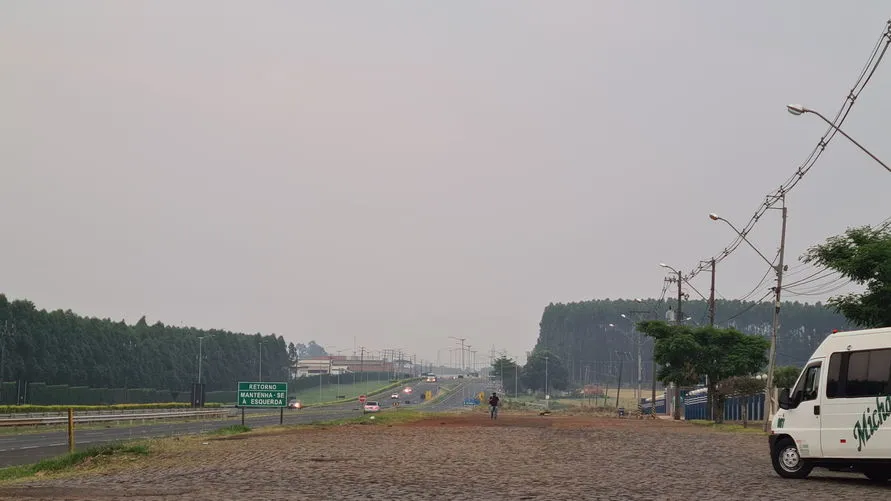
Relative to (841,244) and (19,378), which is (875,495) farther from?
(19,378)

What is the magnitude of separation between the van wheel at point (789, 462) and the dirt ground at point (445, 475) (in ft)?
1.40

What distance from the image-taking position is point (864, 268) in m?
36.2

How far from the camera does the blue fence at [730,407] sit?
253ft

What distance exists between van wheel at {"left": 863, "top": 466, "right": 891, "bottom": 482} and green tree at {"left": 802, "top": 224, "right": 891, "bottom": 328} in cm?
1587

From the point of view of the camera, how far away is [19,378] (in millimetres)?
123500

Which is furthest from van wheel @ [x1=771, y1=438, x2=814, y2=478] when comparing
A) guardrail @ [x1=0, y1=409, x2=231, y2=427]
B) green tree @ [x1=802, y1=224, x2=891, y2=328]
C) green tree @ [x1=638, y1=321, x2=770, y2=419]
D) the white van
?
guardrail @ [x1=0, y1=409, x2=231, y2=427]

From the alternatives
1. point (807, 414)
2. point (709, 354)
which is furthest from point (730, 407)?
point (807, 414)

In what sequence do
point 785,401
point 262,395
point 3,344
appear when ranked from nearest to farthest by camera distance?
point 785,401, point 262,395, point 3,344

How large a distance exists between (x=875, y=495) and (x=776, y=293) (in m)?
32.8

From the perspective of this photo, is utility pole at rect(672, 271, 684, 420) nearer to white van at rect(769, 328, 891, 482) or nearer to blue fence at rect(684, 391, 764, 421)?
blue fence at rect(684, 391, 764, 421)

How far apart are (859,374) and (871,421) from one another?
1.01m

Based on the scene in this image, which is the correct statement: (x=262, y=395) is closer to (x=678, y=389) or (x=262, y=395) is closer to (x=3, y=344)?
(x=678, y=389)

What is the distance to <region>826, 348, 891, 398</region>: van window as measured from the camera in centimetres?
1961

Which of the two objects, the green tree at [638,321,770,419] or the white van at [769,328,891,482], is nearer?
the white van at [769,328,891,482]
